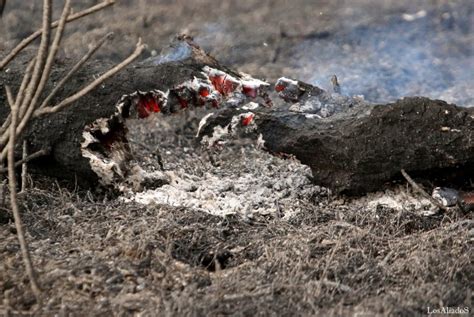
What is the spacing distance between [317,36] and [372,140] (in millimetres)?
4054

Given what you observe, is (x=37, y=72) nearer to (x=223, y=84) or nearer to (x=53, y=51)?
(x=53, y=51)

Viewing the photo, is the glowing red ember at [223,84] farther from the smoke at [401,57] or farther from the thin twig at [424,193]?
the smoke at [401,57]

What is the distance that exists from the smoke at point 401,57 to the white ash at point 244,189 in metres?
2.05

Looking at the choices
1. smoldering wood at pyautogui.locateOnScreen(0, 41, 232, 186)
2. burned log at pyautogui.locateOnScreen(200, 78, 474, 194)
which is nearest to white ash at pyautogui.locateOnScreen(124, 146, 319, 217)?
burned log at pyautogui.locateOnScreen(200, 78, 474, 194)

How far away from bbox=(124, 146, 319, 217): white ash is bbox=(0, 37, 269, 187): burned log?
0.32 m

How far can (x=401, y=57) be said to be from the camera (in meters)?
7.71

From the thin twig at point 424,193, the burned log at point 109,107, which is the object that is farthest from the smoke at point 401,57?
the thin twig at point 424,193

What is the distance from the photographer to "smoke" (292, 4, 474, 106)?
284 inches

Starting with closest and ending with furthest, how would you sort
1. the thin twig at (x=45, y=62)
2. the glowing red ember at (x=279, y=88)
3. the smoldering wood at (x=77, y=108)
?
1. the thin twig at (x=45, y=62)
2. the smoldering wood at (x=77, y=108)
3. the glowing red ember at (x=279, y=88)

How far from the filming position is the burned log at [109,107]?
492 cm

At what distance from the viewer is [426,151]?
14.9 ft

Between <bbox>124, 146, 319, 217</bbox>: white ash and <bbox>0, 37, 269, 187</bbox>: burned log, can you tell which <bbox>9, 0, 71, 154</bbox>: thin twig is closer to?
<bbox>124, 146, 319, 217</bbox>: white ash

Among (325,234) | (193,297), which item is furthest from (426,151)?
(193,297)

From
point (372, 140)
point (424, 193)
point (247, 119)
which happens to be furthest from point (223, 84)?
point (424, 193)
